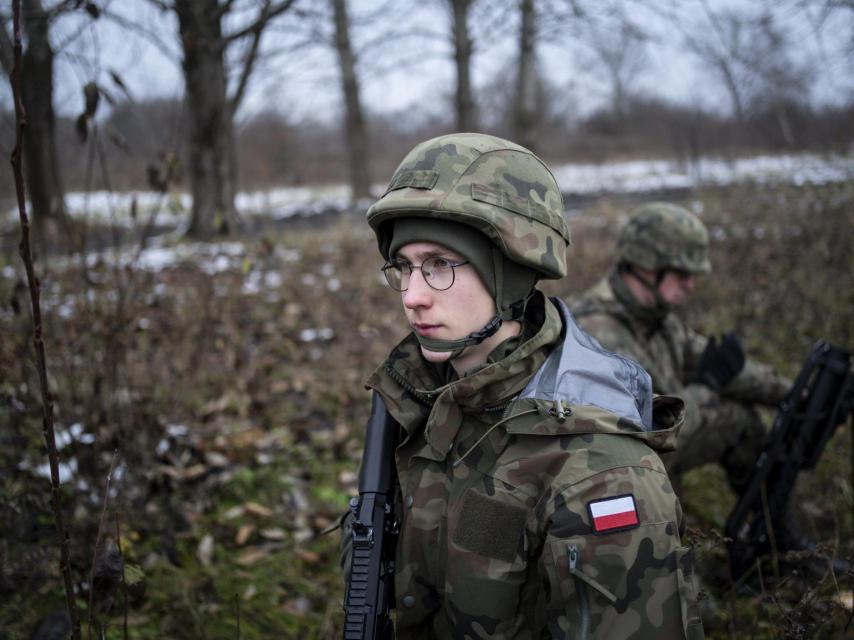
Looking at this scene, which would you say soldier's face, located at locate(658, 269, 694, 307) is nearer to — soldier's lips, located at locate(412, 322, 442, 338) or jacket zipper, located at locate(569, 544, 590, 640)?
soldier's lips, located at locate(412, 322, 442, 338)

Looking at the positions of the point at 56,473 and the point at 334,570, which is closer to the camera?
the point at 56,473

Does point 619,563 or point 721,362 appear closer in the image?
point 619,563

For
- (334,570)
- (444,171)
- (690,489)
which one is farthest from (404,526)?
(690,489)

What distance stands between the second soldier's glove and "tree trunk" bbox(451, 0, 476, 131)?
691 centimetres

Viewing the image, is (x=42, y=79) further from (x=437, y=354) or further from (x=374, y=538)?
(x=374, y=538)

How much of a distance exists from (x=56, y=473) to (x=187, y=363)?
279 cm

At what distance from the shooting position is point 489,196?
5.17ft

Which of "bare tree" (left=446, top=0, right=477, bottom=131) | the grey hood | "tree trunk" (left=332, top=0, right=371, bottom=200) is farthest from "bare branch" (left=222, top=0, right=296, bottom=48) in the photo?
"tree trunk" (left=332, top=0, right=371, bottom=200)

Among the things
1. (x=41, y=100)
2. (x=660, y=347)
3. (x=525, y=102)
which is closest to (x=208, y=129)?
(x=41, y=100)

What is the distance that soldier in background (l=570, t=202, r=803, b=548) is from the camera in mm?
3154

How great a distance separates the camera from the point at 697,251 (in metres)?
3.34

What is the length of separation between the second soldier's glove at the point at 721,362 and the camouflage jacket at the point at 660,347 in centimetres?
5

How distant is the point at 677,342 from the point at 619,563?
2.48 metres

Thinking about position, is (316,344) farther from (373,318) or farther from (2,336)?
(2,336)
